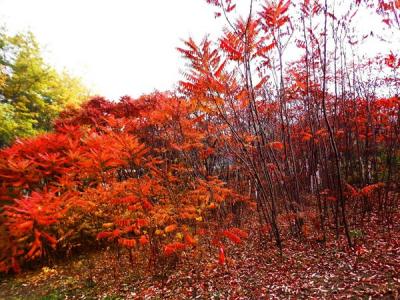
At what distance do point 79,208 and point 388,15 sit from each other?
7515 millimetres

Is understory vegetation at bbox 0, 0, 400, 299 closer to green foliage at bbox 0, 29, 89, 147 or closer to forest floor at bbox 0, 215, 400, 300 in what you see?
forest floor at bbox 0, 215, 400, 300

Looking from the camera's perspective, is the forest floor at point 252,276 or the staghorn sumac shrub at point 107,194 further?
the staghorn sumac shrub at point 107,194

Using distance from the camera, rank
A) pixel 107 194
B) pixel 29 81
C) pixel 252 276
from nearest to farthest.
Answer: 1. pixel 252 276
2. pixel 107 194
3. pixel 29 81

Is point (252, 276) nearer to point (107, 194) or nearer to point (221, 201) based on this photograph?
point (221, 201)

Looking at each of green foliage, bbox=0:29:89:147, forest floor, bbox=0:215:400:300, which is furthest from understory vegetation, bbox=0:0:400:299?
green foliage, bbox=0:29:89:147

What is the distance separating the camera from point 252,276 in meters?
4.89

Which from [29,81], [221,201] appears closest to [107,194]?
[221,201]

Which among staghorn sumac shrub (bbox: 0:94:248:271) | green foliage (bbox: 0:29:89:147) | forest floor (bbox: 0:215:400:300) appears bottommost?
forest floor (bbox: 0:215:400:300)

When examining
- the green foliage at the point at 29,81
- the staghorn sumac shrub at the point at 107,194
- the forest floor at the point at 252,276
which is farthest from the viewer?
the green foliage at the point at 29,81

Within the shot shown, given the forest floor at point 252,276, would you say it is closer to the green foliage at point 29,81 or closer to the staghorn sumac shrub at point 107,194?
the staghorn sumac shrub at point 107,194

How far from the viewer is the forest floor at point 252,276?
403 cm

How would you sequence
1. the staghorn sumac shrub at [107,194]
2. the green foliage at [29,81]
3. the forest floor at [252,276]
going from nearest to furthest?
the forest floor at [252,276], the staghorn sumac shrub at [107,194], the green foliage at [29,81]

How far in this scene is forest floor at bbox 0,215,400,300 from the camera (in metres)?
4.03

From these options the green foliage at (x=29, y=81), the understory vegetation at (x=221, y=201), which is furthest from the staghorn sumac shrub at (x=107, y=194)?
the green foliage at (x=29, y=81)
